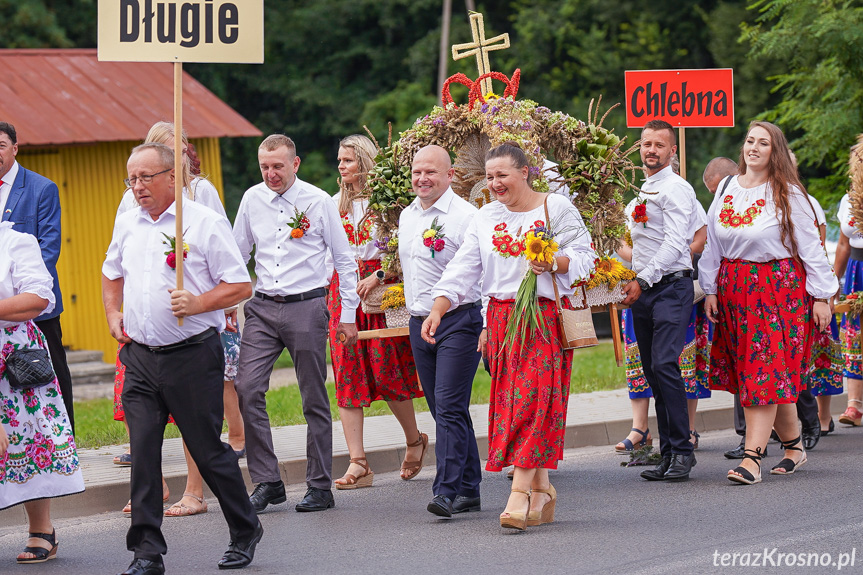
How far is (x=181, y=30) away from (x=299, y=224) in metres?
1.49

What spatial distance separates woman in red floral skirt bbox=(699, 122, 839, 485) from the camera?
7.95 m

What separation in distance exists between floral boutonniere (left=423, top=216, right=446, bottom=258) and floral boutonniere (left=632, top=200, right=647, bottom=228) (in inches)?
66.5

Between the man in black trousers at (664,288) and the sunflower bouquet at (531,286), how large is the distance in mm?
1774

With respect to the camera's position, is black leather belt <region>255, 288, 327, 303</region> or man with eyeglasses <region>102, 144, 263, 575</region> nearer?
man with eyeglasses <region>102, 144, 263, 575</region>

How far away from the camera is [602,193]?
27.1 ft

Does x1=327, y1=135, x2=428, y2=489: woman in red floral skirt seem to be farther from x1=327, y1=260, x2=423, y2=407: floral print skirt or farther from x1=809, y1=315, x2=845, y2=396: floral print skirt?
x1=809, y1=315, x2=845, y2=396: floral print skirt

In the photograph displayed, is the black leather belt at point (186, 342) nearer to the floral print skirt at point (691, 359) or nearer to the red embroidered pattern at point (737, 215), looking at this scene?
the red embroidered pattern at point (737, 215)

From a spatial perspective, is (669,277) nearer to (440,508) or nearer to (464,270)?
(464,270)

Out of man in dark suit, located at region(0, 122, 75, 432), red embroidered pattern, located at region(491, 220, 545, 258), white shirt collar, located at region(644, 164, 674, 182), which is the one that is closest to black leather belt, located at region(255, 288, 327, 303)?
man in dark suit, located at region(0, 122, 75, 432)

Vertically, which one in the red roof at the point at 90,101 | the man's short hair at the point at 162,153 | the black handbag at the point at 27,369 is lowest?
the black handbag at the point at 27,369

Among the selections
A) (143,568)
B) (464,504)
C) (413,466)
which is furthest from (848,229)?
(143,568)

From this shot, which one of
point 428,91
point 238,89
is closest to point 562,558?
point 428,91

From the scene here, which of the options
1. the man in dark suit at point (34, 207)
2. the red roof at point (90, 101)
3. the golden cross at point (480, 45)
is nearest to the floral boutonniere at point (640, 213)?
the golden cross at point (480, 45)

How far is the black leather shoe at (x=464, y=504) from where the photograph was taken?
7312 millimetres
